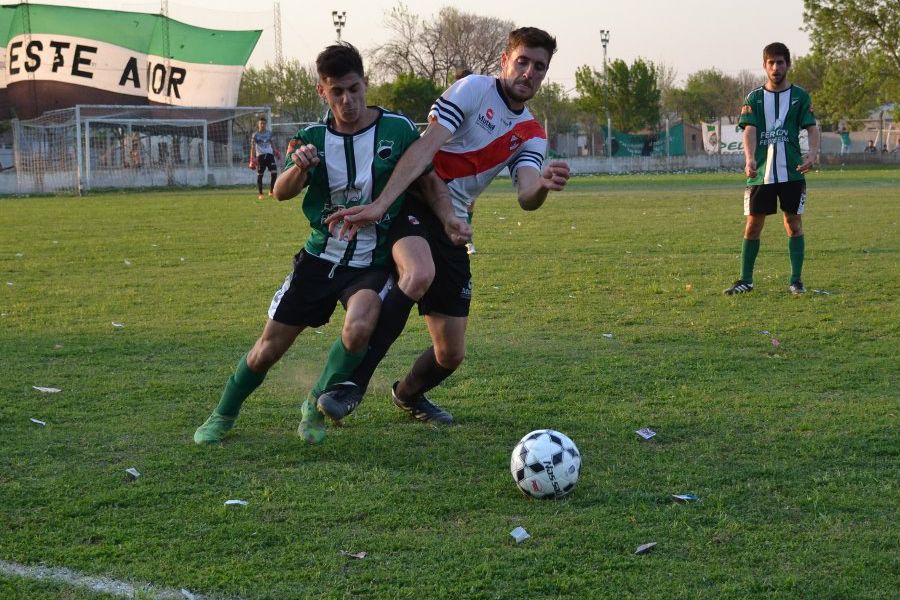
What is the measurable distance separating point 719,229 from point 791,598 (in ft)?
43.1

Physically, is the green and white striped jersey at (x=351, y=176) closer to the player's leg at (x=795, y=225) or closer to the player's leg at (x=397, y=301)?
the player's leg at (x=397, y=301)

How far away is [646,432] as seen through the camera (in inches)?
190

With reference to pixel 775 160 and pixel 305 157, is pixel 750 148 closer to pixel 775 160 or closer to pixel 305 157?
pixel 775 160

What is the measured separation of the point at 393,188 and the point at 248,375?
109 cm

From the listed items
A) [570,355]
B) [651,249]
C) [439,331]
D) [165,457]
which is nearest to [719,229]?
[651,249]

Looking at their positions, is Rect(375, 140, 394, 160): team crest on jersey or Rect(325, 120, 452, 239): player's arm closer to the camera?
Rect(325, 120, 452, 239): player's arm

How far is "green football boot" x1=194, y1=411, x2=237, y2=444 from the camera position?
470cm

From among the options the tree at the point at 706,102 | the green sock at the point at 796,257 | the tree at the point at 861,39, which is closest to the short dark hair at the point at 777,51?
the green sock at the point at 796,257

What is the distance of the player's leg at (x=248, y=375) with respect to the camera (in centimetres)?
471

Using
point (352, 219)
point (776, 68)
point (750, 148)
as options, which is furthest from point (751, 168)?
point (352, 219)

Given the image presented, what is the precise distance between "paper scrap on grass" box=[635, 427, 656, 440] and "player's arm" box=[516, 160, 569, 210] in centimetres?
113

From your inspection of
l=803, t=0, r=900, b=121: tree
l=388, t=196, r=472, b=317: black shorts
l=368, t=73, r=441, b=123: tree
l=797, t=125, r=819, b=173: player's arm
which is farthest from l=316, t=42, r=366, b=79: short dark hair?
l=803, t=0, r=900, b=121: tree

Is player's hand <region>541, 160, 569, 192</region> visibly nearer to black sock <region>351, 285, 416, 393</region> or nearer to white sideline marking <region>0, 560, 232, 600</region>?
black sock <region>351, 285, 416, 393</region>

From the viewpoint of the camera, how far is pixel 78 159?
31.8 meters
